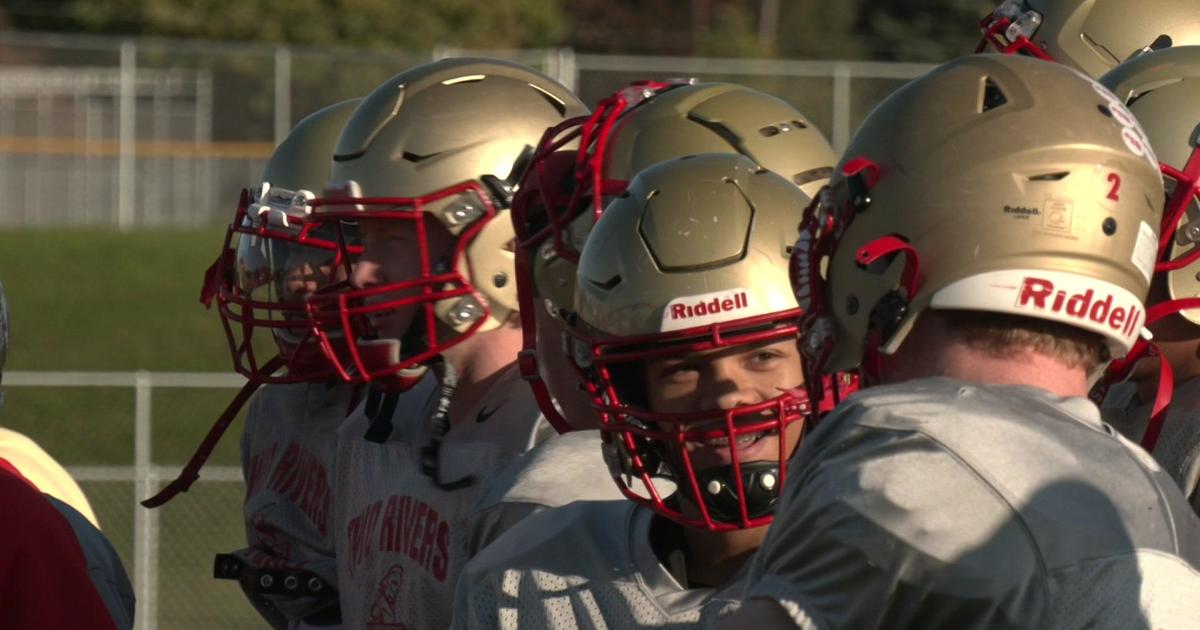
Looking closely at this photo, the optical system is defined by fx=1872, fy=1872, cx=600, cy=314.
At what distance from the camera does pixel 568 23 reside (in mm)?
29578

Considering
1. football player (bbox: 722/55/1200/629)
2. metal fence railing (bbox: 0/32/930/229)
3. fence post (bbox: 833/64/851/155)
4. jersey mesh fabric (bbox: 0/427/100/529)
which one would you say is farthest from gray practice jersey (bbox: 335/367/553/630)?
metal fence railing (bbox: 0/32/930/229)

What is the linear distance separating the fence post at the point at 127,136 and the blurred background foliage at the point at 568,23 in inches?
181

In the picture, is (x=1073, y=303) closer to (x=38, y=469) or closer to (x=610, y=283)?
(x=610, y=283)

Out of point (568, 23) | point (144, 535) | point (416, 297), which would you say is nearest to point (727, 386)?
point (416, 297)

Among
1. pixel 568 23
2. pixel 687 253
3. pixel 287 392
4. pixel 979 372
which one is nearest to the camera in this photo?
pixel 979 372

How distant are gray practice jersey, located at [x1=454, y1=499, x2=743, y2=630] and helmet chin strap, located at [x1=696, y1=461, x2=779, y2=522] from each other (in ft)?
0.30

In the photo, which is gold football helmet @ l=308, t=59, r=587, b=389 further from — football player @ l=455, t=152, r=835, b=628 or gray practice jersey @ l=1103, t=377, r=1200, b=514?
gray practice jersey @ l=1103, t=377, r=1200, b=514

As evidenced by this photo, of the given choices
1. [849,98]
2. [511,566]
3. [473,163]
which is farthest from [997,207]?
[849,98]

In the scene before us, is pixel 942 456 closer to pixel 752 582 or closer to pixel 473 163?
pixel 752 582

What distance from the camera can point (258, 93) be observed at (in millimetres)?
17422

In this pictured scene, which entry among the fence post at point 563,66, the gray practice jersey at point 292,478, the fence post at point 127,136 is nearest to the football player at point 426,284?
the gray practice jersey at point 292,478

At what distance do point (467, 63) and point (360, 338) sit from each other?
1.95ft

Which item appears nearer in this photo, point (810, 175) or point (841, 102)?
point (810, 175)

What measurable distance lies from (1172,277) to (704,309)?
791 millimetres
